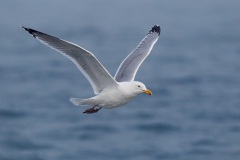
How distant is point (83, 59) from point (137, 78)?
2167 cm

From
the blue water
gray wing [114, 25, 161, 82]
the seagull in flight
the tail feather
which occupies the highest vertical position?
the blue water

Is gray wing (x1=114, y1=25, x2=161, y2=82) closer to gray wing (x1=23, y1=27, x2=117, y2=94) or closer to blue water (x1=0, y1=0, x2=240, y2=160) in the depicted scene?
gray wing (x1=23, y1=27, x2=117, y2=94)

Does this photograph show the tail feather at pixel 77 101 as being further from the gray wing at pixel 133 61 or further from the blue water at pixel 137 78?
the blue water at pixel 137 78

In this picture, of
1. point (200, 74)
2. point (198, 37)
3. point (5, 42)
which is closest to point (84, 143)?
point (200, 74)

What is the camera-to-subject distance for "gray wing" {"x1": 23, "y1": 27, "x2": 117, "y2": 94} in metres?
13.2

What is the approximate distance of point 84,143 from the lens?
30.9m

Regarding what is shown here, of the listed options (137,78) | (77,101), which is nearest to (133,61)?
(77,101)

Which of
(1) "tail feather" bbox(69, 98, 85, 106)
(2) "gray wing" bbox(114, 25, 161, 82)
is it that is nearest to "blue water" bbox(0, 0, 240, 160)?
(2) "gray wing" bbox(114, 25, 161, 82)

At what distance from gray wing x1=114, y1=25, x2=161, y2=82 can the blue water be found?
13.4m

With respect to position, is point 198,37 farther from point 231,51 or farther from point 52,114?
point 52,114

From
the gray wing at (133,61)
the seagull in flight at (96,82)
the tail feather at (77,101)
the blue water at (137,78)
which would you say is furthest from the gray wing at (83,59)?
the blue water at (137,78)

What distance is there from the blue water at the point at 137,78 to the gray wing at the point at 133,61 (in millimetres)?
13366

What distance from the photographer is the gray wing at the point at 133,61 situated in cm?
1500

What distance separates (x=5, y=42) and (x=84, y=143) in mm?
14572
